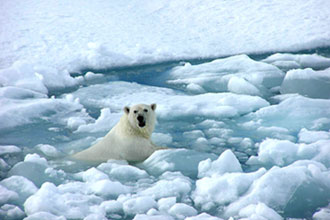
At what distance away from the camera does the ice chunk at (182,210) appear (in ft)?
11.4

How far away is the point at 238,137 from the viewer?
5.20 m

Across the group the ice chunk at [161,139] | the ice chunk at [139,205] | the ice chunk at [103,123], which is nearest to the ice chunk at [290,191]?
the ice chunk at [139,205]

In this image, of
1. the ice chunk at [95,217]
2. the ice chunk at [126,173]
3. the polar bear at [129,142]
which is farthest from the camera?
the polar bear at [129,142]

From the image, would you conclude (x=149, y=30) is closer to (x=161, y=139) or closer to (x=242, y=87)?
(x=242, y=87)

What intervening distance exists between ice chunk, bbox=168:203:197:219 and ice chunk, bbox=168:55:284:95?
3357 mm

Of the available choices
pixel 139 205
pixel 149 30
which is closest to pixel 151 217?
pixel 139 205

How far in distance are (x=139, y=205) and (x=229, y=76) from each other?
12.7 feet

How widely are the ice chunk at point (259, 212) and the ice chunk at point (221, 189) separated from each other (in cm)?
23

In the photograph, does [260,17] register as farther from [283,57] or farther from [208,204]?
[208,204]

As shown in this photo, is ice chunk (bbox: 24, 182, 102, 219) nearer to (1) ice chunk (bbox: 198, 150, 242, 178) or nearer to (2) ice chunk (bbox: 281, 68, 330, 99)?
(1) ice chunk (bbox: 198, 150, 242, 178)

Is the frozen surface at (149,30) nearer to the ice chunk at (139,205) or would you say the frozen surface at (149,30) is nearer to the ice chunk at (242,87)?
the ice chunk at (242,87)

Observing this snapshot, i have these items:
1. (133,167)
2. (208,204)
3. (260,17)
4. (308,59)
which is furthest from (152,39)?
(208,204)

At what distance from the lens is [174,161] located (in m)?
4.44

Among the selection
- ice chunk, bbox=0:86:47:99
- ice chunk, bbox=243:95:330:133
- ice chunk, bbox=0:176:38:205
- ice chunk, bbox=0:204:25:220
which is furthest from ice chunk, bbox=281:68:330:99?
ice chunk, bbox=0:204:25:220
